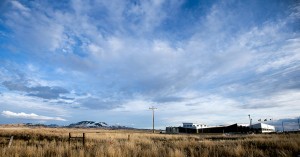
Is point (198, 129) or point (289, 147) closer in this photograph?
point (289, 147)

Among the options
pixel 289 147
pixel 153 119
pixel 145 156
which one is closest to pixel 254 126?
pixel 153 119

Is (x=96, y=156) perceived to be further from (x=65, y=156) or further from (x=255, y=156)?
(x=255, y=156)

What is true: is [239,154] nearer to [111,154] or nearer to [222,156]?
[222,156]

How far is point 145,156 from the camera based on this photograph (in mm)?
10844

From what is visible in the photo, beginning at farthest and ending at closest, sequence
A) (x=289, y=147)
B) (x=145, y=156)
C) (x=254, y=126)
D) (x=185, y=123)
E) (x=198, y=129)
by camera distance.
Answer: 1. (x=185, y=123)
2. (x=198, y=129)
3. (x=254, y=126)
4. (x=289, y=147)
5. (x=145, y=156)

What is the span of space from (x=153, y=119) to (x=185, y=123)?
43.1 metres

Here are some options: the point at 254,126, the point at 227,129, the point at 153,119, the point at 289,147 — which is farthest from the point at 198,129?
the point at 289,147

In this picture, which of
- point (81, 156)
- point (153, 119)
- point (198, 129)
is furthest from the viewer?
point (198, 129)

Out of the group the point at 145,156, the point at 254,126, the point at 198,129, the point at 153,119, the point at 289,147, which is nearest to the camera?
the point at 145,156

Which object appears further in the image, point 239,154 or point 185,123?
point 185,123

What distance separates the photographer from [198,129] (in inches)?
3895

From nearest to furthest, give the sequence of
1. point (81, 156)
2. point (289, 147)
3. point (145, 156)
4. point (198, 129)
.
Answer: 1. point (81, 156)
2. point (145, 156)
3. point (289, 147)
4. point (198, 129)

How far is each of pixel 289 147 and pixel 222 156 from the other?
487cm

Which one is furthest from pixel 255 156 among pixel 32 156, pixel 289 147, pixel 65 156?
pixel 32 156
